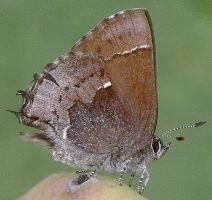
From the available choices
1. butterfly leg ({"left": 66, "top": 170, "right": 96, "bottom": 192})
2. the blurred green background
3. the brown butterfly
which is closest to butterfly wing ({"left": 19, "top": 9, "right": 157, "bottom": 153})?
the brown butterfly

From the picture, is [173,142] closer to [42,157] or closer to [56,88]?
[42,157]

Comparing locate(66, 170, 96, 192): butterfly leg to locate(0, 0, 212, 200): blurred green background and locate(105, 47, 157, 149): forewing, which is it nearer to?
locate(105, 47, 157, 149): forewing

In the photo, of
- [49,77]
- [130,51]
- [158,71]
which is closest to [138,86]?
[130,51]

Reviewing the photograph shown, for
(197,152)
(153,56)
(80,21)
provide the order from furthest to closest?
(80,21)
(197,152)
(153,56)

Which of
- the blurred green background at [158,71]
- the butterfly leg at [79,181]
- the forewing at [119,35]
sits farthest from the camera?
the blurred green background at [158,71]

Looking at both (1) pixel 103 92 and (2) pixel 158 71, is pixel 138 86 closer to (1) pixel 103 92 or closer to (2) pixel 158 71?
(1) pixel 103 92

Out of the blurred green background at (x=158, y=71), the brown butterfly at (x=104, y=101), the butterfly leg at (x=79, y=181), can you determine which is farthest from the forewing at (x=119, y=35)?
the blurred green background at (x=158, y=71)

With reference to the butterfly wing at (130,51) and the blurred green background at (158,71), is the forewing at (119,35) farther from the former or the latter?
the blurred green background at (158,71)

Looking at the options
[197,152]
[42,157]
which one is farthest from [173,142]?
[42,157]
